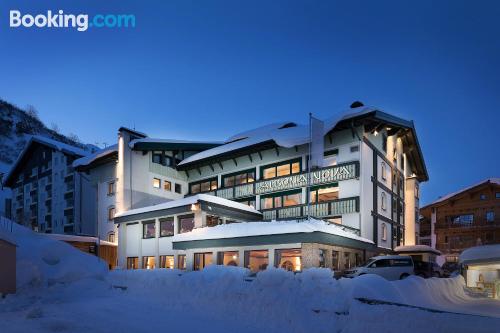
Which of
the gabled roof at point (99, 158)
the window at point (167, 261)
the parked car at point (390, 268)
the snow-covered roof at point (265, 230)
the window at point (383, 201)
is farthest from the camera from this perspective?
the gabled roof at point (99, 158)

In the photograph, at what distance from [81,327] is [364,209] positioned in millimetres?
22422

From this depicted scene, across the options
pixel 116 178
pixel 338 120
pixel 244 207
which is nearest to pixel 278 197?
pixel 244 207

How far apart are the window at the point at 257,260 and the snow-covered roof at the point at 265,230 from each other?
1522mm

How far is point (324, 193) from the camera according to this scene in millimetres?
32812

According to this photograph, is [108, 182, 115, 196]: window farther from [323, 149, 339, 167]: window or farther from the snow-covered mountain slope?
the snow-covered mountain slope

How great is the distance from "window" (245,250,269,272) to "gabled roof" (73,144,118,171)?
1987 centimetres

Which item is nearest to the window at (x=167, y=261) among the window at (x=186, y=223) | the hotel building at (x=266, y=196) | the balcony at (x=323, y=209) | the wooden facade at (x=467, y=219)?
the hotel building at (x=266, y=196)

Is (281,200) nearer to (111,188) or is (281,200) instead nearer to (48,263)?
(48,263)

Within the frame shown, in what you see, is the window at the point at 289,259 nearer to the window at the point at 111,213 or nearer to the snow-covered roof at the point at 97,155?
the window at the point at 111,213

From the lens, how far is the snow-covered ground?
448 inches

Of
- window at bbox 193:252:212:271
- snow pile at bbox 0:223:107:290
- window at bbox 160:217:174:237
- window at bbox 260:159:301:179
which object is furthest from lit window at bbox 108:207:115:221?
window at bbox 260:159:301:179

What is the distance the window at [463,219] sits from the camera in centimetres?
5278

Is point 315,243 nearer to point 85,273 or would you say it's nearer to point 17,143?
point 85,273

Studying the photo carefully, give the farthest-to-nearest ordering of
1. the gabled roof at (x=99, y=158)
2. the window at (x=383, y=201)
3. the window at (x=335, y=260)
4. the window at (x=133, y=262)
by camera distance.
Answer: the gabled roof at (x=99, y=158) → the window at (x=133, y=262) → the window at (x=383, y=201) → the window at (x=335, y=260)
